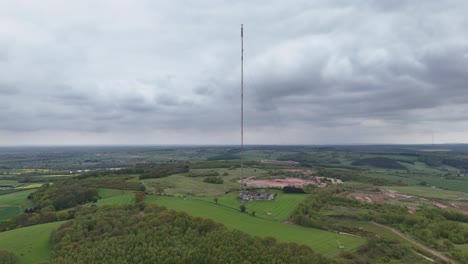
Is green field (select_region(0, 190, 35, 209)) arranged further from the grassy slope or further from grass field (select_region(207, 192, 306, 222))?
grass field (select_region(207, 192, 306, 222))

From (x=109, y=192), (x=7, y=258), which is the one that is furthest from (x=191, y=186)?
(x=7, y=258)

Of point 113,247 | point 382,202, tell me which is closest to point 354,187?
point 382,202

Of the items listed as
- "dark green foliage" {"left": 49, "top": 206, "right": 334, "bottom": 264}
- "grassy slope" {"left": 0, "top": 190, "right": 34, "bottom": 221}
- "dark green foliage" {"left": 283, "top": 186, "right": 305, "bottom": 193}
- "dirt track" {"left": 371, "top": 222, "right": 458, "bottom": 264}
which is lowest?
"dirt track" {"left": 371, "top": 222, "right": 458, "bottom": 264}

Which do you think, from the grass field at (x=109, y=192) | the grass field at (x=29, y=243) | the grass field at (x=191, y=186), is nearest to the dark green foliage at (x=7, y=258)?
the grass field at (x=29, y=243)

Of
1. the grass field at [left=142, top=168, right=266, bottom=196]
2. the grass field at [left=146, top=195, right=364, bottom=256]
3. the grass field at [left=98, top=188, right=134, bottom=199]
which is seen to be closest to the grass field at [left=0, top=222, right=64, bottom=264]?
the grass field at [left=146, top=195, right=364, bottom=256]

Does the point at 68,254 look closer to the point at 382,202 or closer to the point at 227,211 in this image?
the point at 227,211

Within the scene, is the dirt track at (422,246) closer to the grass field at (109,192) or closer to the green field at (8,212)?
the grass field at (109,192)

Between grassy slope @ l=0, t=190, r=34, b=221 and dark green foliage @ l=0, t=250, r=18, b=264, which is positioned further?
grassy slope @ l=0, t=190, r=34, b=221
